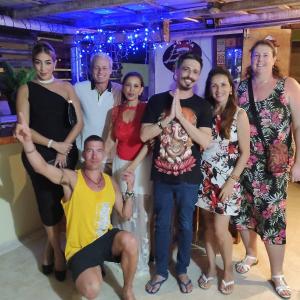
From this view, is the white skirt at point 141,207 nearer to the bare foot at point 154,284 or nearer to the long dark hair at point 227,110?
the bare foot at point 154,284

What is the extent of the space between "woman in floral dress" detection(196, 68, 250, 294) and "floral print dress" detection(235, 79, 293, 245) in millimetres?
122

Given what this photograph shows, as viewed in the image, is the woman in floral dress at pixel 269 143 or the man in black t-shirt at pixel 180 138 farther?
the woman in floral dress at pixel 269 143

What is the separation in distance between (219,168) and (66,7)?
2.77 m

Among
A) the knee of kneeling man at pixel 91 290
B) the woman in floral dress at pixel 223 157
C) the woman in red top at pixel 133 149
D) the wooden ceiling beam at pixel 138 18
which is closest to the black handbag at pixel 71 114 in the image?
the woman in red top at pixel 133 149

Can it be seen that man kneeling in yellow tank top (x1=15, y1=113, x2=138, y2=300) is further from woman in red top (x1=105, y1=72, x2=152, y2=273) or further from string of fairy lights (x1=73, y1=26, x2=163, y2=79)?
string of fairy lights (x1=73, y1=26, x2=163, y2=79)

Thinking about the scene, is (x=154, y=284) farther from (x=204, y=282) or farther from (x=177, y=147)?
(x=177, y=147)

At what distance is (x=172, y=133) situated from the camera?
1896 millimetres

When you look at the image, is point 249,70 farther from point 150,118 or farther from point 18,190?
point 18,190

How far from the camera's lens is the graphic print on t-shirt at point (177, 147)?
189cm

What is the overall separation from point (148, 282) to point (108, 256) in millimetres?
490

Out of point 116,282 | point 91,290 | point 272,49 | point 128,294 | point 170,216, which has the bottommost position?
point 116,282

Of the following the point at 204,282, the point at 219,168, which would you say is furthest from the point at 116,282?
the point at 219,168

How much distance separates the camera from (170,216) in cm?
207

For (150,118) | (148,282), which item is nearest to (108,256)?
(148,282)
